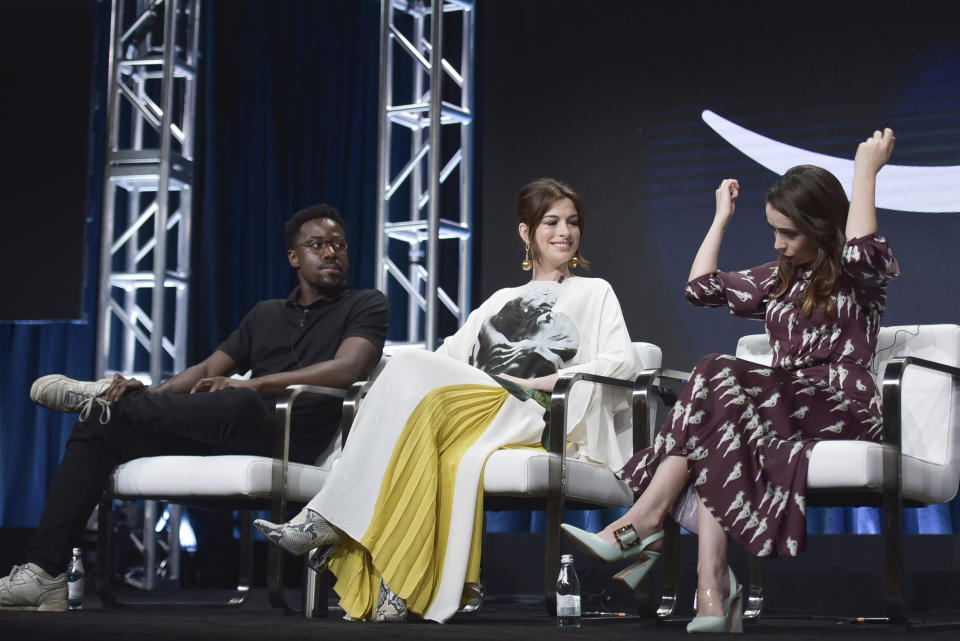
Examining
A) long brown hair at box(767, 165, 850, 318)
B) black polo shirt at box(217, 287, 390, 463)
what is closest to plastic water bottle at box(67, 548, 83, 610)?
black polo shirt at box(217, 287, 390, 463)

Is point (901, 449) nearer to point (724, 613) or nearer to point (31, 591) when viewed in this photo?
point (724, 613)

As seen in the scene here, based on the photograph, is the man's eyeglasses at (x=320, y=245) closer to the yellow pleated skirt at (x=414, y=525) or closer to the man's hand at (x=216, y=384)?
the man's hand at (x=216, y=384)

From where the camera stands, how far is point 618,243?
4.50 metres

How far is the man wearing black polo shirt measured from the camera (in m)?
3.00

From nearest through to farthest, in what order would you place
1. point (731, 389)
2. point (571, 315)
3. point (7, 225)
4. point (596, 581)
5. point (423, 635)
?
point (423, 635) → point (731, 389) → point (571, 315) → point (596, 581) → point (7, 225)

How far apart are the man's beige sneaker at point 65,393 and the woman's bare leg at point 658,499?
1439 mm

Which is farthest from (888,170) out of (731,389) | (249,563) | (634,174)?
(249,563)

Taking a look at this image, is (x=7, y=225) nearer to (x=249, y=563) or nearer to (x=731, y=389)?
(x=249, y=563)

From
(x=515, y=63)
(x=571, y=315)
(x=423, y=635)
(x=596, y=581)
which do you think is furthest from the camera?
(x=515, y=63)

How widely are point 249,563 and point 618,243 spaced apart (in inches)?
73.0

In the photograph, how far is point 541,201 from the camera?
348 centimetres

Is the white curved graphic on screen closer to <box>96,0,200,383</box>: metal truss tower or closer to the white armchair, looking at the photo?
the white armchair

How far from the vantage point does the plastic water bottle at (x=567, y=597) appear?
273 cm

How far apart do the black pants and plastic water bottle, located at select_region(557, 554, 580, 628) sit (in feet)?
2.92
